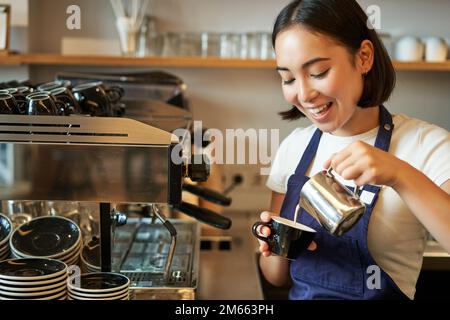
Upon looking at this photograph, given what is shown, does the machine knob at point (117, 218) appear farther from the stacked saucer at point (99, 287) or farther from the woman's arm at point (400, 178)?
the woman's arm at point (400, 178)

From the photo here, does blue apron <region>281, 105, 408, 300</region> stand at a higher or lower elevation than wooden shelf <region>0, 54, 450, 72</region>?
lower

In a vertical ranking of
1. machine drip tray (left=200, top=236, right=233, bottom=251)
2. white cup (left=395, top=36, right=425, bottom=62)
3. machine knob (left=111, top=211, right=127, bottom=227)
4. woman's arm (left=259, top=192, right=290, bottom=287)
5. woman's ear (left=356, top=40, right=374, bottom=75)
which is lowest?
machine drip tray (left=200, top=236, right=233, bottom=251)

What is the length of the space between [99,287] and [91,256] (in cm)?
14

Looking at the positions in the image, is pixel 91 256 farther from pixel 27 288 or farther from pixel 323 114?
pixel 323 114

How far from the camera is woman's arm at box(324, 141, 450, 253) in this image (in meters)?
0.65

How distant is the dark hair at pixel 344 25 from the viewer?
73 centimetres

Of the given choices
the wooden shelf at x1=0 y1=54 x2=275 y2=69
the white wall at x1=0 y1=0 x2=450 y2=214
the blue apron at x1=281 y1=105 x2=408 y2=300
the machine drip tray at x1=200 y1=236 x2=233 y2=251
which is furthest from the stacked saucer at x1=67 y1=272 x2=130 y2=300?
the wooden shelf at x1=0 y1=54 x2=275 y2=69

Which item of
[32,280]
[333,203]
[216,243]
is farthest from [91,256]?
[216,243]

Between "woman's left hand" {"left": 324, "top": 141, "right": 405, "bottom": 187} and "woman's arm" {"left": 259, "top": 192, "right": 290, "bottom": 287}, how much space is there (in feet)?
1.00

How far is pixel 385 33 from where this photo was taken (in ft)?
5.53

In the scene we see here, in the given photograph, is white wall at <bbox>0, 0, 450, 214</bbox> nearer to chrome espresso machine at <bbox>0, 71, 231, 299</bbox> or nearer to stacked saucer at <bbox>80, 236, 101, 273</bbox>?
stacked saucer at <bbox>80, 236, 101, 273</bbox>

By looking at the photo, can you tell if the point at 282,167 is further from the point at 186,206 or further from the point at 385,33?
the point at 385,33

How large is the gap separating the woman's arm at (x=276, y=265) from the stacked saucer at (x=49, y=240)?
305mm
